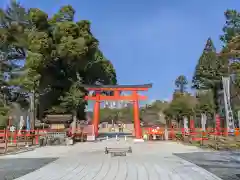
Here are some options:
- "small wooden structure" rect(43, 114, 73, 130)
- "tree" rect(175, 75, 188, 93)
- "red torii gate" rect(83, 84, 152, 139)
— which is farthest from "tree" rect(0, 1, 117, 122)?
"tree" rect(175, 75, 188, 93)

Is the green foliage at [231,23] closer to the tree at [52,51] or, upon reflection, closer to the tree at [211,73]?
the tree at [211,73]

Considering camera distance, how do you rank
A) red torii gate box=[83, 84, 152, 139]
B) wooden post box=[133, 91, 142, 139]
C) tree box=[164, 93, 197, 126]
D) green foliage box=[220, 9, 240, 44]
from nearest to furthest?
wooden post box=[133, 91, 142, 139]
red torii gate box=[83, 84, 152, 139]
green foliage box=[220, 9, 240, 44]
tree box=[164, 93, 197, 126]

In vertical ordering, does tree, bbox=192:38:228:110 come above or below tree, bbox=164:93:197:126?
above

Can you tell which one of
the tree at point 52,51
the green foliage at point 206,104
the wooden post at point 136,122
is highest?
the tree at point 52,51

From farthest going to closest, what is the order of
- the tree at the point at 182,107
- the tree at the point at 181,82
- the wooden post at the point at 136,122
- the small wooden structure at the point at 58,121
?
the tree at the point at 181,82, the tree at the point at 182,107, the wooden post at the point at 136,122, the small wooden structure at the point at 58,121

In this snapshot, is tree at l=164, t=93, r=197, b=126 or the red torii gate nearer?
the red torii gate

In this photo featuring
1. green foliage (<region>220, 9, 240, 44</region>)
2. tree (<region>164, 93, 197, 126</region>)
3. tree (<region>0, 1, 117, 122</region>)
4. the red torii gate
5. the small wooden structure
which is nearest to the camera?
the small wooden structure

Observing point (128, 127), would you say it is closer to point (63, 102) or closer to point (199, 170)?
point (63, 102)

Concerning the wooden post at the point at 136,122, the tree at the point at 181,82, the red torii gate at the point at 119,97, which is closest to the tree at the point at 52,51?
the red torii gate at the point at 119,97

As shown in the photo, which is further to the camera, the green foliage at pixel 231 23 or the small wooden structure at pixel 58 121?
the green foliage at pixel 231 23

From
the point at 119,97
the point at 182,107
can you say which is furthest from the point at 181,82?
the point at 119,97

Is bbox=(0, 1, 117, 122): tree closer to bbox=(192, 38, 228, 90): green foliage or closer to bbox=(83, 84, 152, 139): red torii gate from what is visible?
bbox=(83, 84, 152, 139): red torii gate

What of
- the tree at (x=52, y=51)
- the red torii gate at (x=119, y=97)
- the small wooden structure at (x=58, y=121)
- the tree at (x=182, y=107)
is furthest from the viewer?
the tree at (x=182, y=107)

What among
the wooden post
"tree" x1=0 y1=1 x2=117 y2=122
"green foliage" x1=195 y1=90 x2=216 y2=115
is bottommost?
the wooden post
